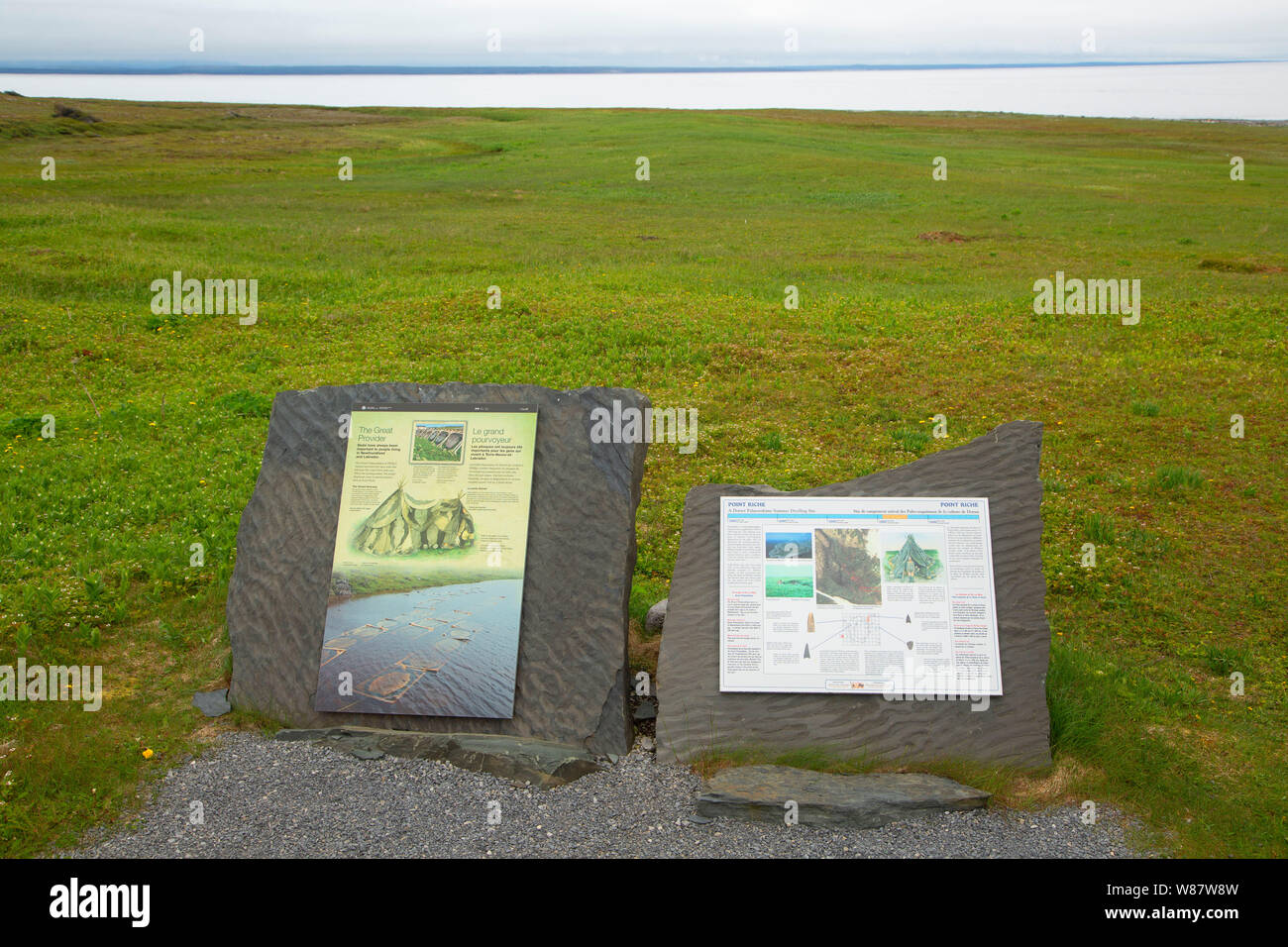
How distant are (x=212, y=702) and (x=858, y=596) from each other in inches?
205

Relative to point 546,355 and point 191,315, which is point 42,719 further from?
point 191,315

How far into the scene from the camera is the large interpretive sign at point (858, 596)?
7.41 m

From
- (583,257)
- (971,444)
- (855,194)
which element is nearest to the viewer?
(971,444)

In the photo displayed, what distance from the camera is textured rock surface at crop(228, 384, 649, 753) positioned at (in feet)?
25.3

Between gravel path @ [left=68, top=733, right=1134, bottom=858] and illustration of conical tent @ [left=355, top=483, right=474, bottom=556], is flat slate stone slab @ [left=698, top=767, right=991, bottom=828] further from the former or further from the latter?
illustration of conical tent @ [left=355, top=483, right=474, bottom=556]

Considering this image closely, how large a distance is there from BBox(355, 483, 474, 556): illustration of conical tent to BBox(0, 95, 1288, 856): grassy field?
6.46 ft

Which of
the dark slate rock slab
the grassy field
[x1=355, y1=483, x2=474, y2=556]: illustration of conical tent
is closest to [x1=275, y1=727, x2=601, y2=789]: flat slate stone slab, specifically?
the dark slate rock slab

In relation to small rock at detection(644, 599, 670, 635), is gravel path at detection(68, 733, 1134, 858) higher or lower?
lower

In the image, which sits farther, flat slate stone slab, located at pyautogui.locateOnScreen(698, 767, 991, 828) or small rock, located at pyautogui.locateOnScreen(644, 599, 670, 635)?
small rock, located at pyautogui.locateOnScreen(644, 599, 670, 635)

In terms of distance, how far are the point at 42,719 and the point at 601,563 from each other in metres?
4.51

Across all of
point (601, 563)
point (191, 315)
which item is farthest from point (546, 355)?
point (601, 563)

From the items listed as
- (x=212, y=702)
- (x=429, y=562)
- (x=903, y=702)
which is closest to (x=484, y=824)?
(x=429, y=562)

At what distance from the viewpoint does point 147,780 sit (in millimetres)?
7262

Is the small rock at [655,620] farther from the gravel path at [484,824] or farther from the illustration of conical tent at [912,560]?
the illustration of conical tent at [912,560]
